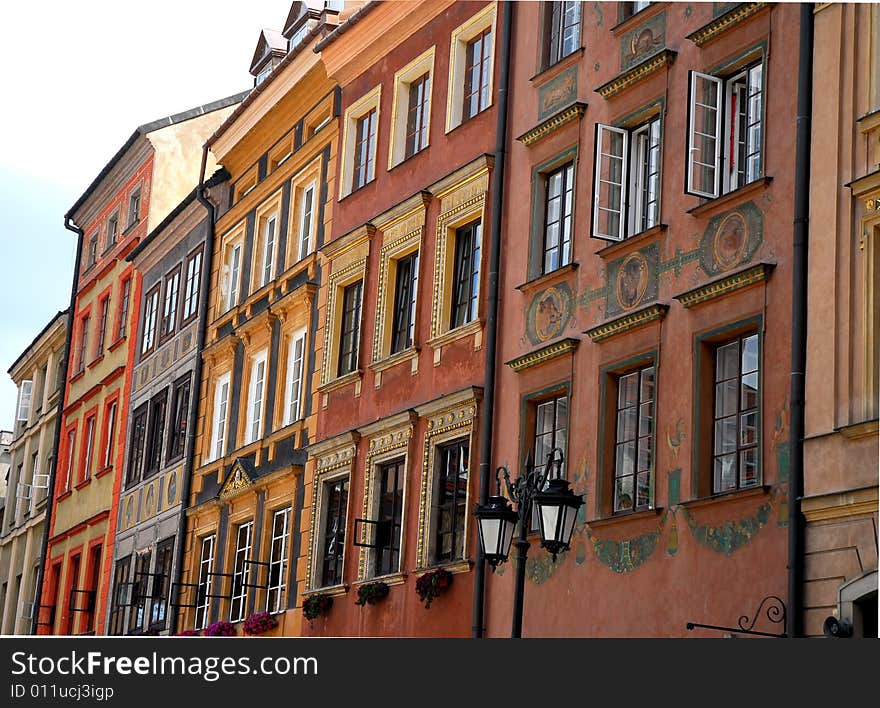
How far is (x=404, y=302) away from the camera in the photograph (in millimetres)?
26359

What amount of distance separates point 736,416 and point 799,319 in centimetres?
146

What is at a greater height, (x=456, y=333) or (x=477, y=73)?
(x=477, y=73)

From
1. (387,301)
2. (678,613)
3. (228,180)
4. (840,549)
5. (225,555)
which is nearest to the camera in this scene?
(840,549)

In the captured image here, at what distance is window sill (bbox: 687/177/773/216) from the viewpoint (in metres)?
18.5

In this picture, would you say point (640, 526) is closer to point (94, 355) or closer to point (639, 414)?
point (639, 414)

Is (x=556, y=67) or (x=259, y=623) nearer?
(x=556, y=67)

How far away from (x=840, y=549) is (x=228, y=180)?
20.8 meters

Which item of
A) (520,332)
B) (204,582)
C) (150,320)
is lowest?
(204,582)

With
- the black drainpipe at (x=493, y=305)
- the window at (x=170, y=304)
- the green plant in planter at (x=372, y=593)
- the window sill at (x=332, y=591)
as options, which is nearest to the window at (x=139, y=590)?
the window at (x=170, y=304)

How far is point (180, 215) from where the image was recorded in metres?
37.2

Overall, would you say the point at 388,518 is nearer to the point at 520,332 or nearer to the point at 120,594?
the point at 520,332

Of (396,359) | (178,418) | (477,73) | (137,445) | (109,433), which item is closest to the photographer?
(477,73)

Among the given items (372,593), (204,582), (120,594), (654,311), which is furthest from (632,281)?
(120,594)
